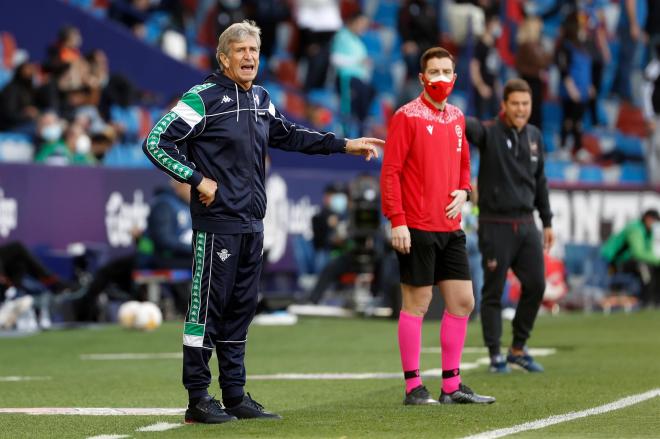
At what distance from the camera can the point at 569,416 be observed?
763cm

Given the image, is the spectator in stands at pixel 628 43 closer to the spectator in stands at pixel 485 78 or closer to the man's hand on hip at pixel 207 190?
the spectator in stands at pixel 485 78

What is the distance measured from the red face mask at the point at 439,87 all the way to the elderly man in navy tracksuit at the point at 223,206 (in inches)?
48.0

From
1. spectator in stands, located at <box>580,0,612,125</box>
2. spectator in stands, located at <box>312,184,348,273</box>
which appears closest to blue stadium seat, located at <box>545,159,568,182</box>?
spectator in stands, located at <box>580,0,612,125</box>

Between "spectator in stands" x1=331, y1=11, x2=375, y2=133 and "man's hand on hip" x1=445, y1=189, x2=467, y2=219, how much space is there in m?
14.7

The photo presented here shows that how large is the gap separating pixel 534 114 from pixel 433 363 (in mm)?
12388

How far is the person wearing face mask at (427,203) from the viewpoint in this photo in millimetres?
8438

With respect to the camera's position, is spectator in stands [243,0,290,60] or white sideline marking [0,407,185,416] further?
Answer: spectator in stands [243,0,290,60]

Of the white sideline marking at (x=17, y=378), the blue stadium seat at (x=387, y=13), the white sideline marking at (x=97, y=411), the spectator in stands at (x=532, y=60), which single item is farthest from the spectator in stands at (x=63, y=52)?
the white sideline marking at (x=97, y=411)

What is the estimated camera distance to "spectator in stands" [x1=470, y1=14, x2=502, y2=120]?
23.3 meters

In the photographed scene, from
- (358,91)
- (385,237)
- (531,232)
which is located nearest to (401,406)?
(531,232)

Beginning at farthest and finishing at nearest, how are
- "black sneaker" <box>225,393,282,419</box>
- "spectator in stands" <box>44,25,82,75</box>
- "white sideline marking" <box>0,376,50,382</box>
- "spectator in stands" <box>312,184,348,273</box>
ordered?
"spectator in stands" <box>312,184,348,273</box> → "spectator in stands" <box>44,25,82,75</box> → "white sideline marking" <box>0,376,50,382</box> → "black sneaker" <box>225,393,282,419</box>

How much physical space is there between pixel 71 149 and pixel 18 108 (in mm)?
794

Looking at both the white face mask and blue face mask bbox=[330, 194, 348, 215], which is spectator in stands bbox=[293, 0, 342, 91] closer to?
blue face mask bbox=[330, 194, 348, 215]

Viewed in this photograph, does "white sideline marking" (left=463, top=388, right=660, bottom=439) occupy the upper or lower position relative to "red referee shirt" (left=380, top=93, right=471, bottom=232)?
lower
